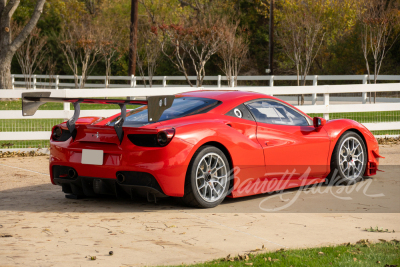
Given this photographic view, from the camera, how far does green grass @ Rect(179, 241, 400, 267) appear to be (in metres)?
4.38

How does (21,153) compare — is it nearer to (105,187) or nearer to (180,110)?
(105,187)

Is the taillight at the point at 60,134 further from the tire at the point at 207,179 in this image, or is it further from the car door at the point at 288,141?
the car door at the point at 288,141

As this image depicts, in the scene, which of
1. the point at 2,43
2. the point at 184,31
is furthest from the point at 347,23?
the point at 2,43

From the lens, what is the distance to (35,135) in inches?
432

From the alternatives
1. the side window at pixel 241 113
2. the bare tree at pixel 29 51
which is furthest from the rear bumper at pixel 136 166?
the bare tree at pixel 29 51

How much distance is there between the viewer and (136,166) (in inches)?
239

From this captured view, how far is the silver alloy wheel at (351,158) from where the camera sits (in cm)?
802

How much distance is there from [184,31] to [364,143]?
77.1ft

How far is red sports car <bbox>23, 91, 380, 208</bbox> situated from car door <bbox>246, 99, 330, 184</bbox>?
13mm

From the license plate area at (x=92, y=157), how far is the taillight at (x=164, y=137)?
66cm

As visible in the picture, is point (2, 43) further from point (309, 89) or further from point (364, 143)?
point (364, 143)

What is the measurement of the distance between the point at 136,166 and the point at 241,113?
1.57 m

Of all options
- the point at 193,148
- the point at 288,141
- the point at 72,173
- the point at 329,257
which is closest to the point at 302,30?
the point at 288,141

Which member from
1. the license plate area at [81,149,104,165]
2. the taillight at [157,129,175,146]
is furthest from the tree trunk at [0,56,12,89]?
the taillight at [157,129,175,146]
